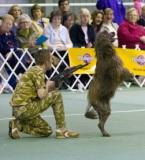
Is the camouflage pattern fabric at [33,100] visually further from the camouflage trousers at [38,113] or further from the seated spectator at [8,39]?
the seated spectator at [8,39]

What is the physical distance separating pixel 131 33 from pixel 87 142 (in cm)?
727

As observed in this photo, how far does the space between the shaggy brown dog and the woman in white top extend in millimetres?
5870

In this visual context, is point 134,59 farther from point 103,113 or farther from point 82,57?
point 103,113

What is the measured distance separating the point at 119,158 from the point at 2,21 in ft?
23.6

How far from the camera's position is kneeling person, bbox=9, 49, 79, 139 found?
822 centimetres

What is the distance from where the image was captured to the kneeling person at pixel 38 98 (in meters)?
8.22

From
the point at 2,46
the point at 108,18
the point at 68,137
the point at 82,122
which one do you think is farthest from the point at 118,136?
the point at 108,18

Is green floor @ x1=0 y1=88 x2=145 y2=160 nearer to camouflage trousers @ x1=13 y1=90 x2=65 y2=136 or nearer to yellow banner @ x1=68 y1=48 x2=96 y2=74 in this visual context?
camouflage trousers @ x1=13 y1=90 x2=65 y2=136

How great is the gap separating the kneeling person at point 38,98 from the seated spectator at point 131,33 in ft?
22.1

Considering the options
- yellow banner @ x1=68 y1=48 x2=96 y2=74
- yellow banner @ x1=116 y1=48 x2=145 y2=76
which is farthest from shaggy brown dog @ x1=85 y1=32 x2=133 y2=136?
yellow banner @ x1=116 y1=48 x2=145 y2=76

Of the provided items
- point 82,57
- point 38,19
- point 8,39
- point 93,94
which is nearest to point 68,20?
point 38,19

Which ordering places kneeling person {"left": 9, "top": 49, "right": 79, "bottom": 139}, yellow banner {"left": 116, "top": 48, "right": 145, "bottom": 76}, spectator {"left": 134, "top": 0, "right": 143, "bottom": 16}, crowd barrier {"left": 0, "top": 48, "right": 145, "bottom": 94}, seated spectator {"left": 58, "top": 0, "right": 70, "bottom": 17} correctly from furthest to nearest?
spectator {"left": 134, "top": 0, "right": 143, "bottom": 16} < seated spectator {"left": 58, "top": 0, "right": 70, "bottom": 17} < yellow banner {"left": 116, "top": 48, "right": 145, "bottom": 76} < crowd barrier {"left": 0, "top": 48, "right": 145, "bottom": 94} < kneeling person {"left": 9, "top": 49, "right": 79, "bottom": 139}

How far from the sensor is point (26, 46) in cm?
1401

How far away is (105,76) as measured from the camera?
8352 mm
